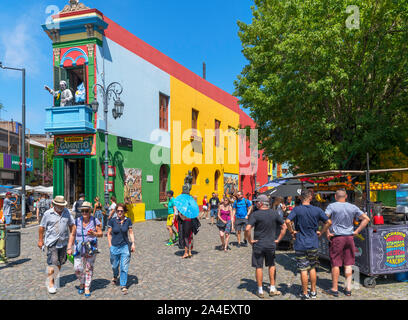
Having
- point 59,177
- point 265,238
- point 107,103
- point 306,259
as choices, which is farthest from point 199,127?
point 306,259

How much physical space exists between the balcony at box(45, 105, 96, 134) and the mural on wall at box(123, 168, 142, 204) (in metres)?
3.39

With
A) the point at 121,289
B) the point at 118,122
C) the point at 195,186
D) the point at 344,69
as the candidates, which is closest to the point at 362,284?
the point at 121,289

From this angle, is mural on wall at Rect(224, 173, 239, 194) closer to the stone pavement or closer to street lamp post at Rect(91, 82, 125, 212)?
street lamp post at Rect(91, 82, 125, 212)

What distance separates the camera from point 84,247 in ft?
19.5

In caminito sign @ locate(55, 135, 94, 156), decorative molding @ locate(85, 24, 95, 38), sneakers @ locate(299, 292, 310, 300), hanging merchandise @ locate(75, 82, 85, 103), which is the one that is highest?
decorative molding @ locate(85, 24, 95, 38)

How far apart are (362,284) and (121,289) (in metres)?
4.74

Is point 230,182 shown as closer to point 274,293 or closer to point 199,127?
point 199,127

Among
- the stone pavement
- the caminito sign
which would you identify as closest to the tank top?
the stone pavement

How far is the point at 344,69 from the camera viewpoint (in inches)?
461

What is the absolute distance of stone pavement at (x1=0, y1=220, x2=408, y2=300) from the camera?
19.4 ft

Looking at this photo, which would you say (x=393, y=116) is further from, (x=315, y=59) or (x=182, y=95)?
(x=182, y=95)

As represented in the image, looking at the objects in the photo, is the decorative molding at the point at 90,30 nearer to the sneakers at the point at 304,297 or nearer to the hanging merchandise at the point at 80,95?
the hanging merchandise at the point at 80,95

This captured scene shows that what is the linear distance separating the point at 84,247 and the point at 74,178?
1258cm

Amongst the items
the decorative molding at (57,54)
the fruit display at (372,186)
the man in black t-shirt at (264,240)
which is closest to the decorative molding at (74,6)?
the decorative molding at (57,54)
